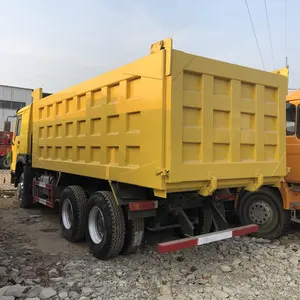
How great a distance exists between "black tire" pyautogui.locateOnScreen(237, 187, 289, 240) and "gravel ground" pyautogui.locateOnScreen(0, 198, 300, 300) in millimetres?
210

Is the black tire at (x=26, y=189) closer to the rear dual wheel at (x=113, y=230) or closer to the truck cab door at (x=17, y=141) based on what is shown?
the truck cab door at (x=17, y=141)

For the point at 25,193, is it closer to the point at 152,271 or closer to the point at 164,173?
the point at 152,271

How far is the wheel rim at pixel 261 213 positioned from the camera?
19.9ft

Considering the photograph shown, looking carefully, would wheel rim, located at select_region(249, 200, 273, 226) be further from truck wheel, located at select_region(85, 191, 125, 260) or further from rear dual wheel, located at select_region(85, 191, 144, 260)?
truck wheel, located at select_region(85, 191, 125, 260)

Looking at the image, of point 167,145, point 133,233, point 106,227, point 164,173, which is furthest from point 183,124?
point 106,227

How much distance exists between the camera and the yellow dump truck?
3.93 m

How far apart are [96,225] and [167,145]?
82.1 inches

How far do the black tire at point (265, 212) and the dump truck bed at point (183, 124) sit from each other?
1.12 meters

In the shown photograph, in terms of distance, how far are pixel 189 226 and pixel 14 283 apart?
7.64 ft

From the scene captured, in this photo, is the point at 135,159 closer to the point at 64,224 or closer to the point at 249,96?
the point at 249,96

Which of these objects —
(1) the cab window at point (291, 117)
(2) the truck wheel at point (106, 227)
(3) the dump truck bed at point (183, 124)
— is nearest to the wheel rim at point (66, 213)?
(3) the dump truck bed at point (183, 124)

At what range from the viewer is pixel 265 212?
6109 mm

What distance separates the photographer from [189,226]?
4.76m

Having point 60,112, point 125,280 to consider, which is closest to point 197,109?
point 125,280
